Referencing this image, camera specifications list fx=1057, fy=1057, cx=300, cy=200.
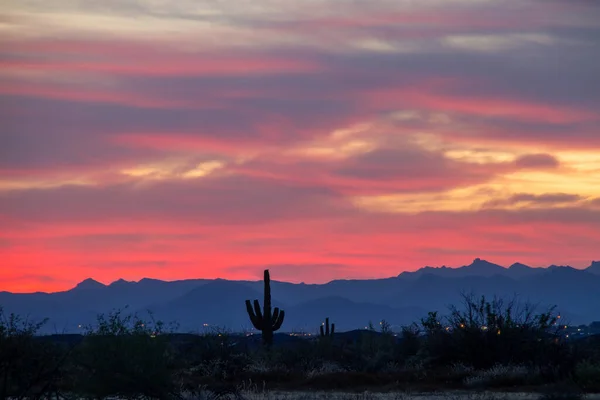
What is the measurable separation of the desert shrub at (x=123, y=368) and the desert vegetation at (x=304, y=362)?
27 millimetres

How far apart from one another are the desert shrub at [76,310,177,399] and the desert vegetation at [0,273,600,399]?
27 millimetres

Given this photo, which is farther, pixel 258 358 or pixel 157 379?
pixel 258 358

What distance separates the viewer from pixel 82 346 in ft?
86.5

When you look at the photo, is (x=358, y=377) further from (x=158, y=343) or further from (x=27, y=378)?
(x=27, y=378)

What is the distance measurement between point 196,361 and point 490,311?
436 inches

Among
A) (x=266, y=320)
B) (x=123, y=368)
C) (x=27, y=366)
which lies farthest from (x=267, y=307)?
(x=27, y=366)

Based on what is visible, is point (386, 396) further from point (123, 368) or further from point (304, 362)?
point (304, 362)

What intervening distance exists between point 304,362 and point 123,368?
53.3ft

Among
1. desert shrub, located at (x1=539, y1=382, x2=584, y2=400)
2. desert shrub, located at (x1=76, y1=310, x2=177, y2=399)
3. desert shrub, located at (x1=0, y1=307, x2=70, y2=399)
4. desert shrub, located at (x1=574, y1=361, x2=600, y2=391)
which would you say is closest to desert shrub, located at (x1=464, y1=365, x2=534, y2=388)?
desert shrub, located at (x1=574, y1=361, x2=600, y2=391)

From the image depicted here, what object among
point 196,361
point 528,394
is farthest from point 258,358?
point 528,394

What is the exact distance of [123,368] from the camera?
25.7 m

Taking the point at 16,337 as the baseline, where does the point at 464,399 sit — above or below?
below

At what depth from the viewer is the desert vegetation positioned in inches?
934

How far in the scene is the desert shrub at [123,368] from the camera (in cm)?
2536
